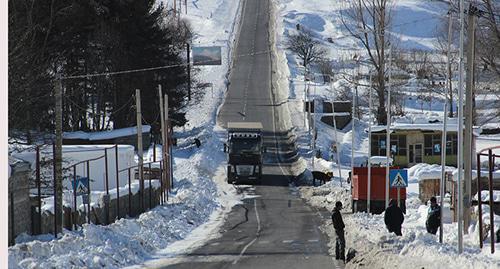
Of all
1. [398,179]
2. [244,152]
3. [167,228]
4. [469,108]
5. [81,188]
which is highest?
[469,108]

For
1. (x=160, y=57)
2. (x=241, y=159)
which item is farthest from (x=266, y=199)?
(x=160, y=57)

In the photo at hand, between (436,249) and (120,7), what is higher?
(120,7)

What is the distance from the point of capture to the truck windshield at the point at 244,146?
6238 cm

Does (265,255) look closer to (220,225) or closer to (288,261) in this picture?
(288,261)

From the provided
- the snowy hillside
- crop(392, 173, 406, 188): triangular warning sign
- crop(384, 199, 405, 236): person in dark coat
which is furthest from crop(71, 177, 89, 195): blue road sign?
crop(392, 173, 406, 188): triangular warning sign

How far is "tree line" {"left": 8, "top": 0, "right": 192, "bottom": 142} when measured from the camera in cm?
5800

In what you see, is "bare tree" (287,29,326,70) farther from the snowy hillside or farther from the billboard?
the billboard

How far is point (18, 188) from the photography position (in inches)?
973

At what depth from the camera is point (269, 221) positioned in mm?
41312

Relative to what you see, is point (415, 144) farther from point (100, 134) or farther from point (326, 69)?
point (326, 69)

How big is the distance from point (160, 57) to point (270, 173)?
1499 centimetres

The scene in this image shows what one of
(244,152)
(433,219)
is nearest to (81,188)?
(433,219)

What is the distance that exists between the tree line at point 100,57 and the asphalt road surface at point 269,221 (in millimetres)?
12379

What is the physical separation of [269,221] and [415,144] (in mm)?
39227
